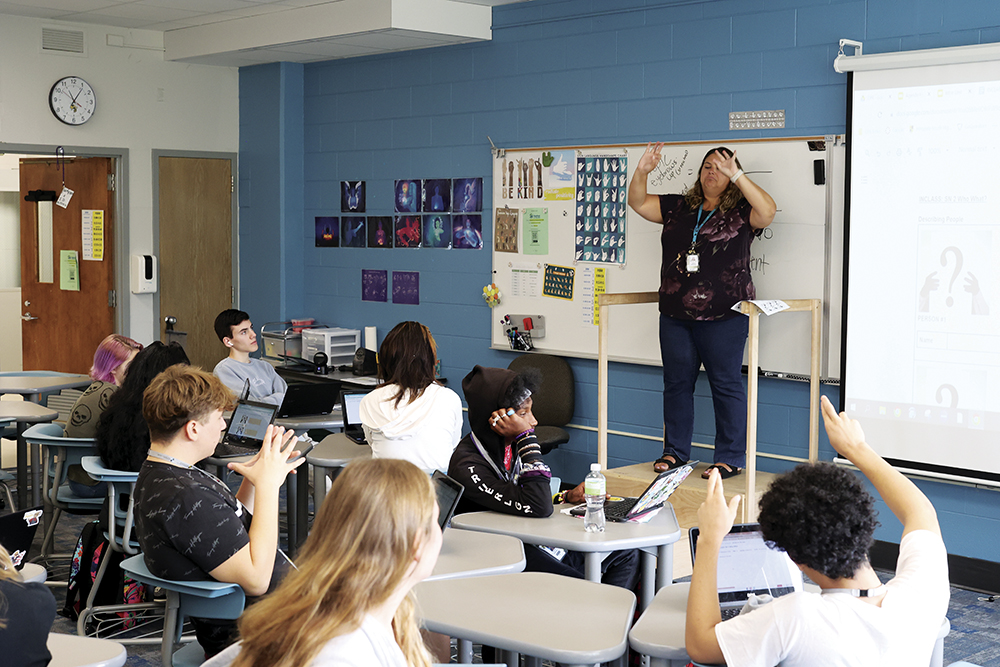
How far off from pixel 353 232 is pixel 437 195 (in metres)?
0.87

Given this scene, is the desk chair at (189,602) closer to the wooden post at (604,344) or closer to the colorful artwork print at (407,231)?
the wooden post at (604,344)

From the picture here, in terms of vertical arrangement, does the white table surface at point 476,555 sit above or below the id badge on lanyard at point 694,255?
below

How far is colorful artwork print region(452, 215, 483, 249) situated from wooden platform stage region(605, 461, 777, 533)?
189cm

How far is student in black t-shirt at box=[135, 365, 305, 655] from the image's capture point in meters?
2.62

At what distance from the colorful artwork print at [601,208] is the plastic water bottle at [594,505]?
2.69 meters

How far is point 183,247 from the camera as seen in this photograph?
764 cm

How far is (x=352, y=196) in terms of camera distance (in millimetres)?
7152

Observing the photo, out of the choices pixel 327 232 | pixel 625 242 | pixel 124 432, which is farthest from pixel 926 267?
pixel 327 232

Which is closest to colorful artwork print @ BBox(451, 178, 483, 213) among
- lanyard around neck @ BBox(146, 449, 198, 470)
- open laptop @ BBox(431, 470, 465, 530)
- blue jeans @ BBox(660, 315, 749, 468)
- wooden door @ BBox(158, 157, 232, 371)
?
blue jeans @ BBox(660, 315, 749, 468)

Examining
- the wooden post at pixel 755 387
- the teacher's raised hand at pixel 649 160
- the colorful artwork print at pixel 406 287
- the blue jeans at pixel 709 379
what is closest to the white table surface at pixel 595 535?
the wooden post at pixel 755 387

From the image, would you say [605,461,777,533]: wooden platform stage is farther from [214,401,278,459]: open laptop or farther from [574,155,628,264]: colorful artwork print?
[214,401,278,459]: open laptop

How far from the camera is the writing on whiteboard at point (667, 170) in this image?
529 centimetres

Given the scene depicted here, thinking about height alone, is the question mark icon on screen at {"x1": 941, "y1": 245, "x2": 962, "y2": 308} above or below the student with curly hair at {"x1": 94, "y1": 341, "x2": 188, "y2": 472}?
above

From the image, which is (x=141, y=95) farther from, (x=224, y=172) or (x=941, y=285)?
(x=941, y=285)
